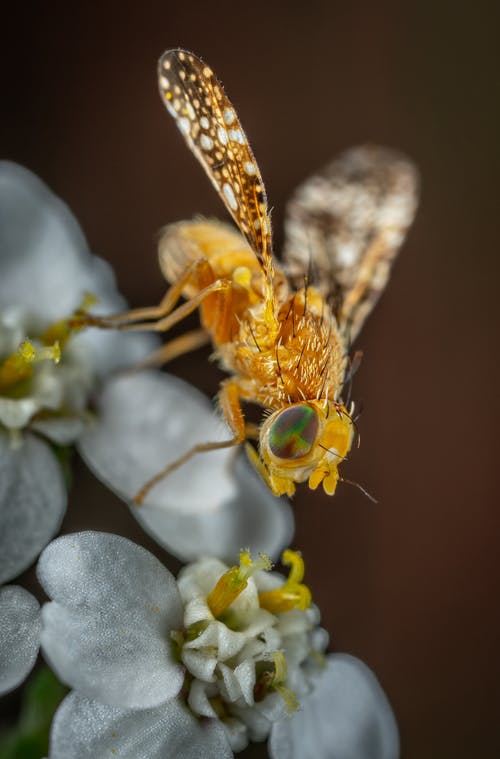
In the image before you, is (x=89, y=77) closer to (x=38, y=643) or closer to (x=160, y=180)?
(x=160, y=180)

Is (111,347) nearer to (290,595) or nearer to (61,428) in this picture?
(61,428)

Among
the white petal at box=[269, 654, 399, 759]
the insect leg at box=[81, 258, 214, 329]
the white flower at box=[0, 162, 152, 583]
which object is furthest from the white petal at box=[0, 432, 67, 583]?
the white petal at box=[269, 654, 399, 759]

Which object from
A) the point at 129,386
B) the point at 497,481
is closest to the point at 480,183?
the point at 497,481

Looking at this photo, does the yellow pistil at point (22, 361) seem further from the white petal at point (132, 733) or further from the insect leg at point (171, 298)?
the white petal at point (132, 733)

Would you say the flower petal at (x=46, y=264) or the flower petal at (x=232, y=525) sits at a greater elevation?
the flower petal at (x=46, y=264)

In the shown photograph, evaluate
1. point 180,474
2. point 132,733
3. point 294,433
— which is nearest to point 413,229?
point 180,474

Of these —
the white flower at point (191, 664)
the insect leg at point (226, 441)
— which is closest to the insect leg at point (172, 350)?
the insect leg at point (226, 441)
